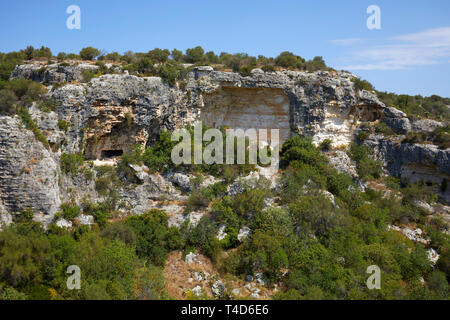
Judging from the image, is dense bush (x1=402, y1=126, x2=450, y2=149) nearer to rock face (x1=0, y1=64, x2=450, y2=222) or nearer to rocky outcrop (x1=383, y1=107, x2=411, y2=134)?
rock face (x1=0, y1=64, x2=450, y2=222)

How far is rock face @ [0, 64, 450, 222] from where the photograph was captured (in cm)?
1870

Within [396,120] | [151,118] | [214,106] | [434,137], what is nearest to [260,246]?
[151,118]

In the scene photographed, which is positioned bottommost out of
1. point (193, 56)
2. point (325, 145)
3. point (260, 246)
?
point (260, 246)

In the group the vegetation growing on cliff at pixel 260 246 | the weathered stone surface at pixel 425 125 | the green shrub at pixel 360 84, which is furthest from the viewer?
the green shrub at pixel 360 84

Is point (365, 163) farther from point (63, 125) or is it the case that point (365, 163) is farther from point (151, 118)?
point (63, 125)

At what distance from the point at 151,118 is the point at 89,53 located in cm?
958

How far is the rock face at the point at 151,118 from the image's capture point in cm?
1870

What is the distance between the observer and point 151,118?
2650 cm

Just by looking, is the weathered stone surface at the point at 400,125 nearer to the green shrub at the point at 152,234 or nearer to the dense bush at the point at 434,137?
the dense bush at the point at 434,137

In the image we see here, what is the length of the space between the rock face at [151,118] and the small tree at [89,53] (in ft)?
14.3

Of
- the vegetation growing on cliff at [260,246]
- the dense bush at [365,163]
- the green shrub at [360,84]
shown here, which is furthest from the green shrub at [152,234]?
the green shrub at [360,84]

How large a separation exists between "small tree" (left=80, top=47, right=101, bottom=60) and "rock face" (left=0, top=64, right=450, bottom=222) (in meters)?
4.37
